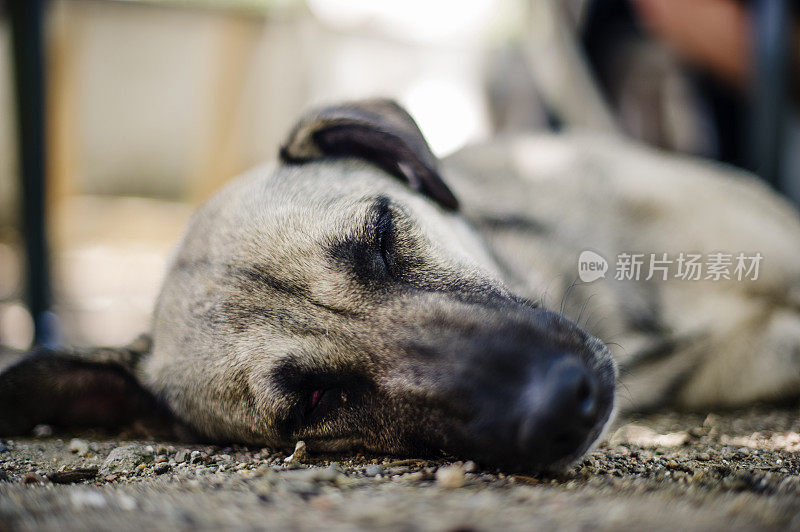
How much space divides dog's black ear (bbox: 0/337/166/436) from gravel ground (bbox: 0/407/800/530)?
218mm

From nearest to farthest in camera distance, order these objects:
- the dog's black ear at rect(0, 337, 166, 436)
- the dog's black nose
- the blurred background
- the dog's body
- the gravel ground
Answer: the gravel ground, the dog's black nose, the dog's body, the dog's black ear at rect(0, 337, 166, 436), the blurred background

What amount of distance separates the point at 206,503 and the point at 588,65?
18.9 feet

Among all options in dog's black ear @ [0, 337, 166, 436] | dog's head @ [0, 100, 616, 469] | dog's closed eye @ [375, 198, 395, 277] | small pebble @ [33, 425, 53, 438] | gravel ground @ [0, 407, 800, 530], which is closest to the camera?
gravel ground @ [0, 407, 800, 530]

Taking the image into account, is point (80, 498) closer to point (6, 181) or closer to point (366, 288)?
point (366, 288)

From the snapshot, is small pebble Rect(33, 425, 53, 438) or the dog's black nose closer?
the dog's black nose

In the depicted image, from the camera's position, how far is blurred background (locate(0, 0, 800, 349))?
5773mm

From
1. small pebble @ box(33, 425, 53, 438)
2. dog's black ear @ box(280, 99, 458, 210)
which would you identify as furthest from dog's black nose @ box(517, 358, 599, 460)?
small pebble @ box(33, 425, 53, 438)

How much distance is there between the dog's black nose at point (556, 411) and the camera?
4.98 ft

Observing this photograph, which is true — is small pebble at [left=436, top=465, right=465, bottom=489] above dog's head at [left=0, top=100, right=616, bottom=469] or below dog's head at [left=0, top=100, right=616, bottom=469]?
below

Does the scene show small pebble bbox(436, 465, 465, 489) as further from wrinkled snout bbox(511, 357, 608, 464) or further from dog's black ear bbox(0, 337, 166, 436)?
dog's black ear bbox(0, 337, 166, 436)

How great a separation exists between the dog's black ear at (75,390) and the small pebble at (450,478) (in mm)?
1373

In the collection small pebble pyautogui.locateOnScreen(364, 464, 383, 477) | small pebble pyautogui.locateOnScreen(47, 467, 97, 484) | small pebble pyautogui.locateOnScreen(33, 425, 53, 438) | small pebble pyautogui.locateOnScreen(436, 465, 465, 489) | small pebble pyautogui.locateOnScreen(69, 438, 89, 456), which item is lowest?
small pebble pyautogui.locateOnScreen(33, 425, 53, 438)

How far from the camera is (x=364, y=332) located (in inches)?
77.2

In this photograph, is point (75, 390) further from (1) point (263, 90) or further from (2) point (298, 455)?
(1) point (263, 90)
